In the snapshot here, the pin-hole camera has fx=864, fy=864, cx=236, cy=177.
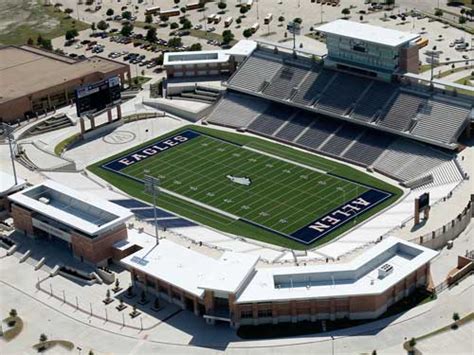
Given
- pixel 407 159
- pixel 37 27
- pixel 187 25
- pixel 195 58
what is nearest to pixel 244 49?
pixel 195 58

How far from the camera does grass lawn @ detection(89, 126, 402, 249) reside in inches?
4080

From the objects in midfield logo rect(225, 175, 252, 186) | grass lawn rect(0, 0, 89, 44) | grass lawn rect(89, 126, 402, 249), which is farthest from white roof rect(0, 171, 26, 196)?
grass lawn rect(0, 0, 89, 44)

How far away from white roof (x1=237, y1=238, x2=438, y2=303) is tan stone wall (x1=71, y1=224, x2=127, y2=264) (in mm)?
18458

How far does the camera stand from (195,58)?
146 metres

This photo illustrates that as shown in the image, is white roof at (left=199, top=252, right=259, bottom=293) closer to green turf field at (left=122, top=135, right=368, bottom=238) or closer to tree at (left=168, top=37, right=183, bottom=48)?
green turf field at (left=122, top=135, right=368, bottom=238)

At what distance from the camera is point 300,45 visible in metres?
160

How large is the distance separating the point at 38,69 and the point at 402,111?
6547cm

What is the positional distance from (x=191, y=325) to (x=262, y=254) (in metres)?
14.7

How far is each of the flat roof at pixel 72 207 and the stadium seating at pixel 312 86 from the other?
3870 cm

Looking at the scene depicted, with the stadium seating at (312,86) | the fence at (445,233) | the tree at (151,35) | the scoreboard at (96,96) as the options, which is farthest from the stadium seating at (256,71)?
the fence at (445,233)

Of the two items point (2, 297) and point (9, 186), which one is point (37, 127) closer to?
point (9, 186)

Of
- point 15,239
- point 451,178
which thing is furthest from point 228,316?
point 451,178

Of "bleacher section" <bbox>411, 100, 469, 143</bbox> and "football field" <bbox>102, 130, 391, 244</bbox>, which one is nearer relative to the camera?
"football field" <bbox>102, 130, 391, 244</bbox>

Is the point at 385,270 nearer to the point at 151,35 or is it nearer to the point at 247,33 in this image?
the point at 247,33
